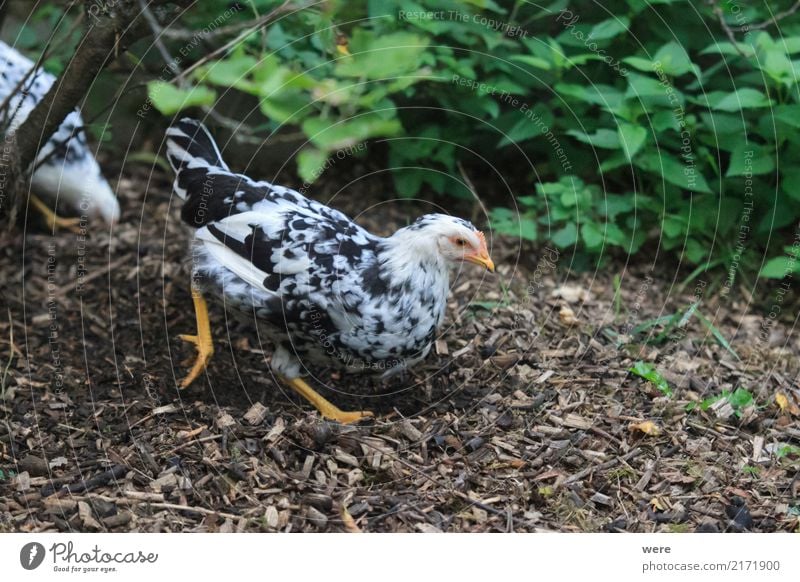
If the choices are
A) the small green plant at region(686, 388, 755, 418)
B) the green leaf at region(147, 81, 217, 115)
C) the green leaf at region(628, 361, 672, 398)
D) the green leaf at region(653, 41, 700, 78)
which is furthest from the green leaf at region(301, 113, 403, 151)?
the green leaf at region(653, 41, 700, 78)

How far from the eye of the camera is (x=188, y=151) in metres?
4.50

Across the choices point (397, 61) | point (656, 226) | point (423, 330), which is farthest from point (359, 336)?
point (656, 226)

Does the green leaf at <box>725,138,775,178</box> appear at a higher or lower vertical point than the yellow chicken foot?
higher

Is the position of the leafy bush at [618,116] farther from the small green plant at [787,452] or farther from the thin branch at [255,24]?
the small green plant at [787,452]

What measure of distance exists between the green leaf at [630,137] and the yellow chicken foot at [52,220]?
3698 mm

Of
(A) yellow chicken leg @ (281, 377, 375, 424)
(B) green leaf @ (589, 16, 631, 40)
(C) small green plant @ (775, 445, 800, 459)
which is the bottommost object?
(C) small green plant @ (775, 445, 800, 459)

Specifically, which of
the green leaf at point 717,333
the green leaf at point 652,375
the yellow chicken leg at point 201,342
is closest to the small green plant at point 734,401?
the green leaf at point 652,375

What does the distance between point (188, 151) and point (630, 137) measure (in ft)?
8.51

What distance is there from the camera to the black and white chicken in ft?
12.9

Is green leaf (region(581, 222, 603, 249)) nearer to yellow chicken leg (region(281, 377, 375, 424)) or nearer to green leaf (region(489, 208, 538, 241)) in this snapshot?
green leaf (region(489, 208, 538, 241))

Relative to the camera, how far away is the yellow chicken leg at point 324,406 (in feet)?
13.8

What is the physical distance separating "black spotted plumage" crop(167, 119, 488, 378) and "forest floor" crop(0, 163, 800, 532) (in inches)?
14.3

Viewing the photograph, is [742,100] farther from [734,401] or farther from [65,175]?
[65,175]

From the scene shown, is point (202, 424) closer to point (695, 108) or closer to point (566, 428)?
point (566, 428)
